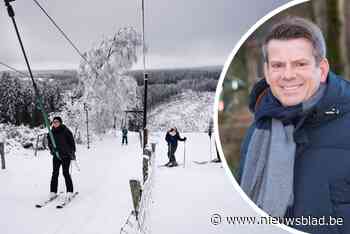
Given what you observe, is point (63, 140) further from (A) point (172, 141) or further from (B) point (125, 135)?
(A) point (172, 141)

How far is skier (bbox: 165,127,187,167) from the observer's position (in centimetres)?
199

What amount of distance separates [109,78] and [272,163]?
1.47 meters

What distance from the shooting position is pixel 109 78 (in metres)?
2.40

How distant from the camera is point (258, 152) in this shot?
3.74 ft

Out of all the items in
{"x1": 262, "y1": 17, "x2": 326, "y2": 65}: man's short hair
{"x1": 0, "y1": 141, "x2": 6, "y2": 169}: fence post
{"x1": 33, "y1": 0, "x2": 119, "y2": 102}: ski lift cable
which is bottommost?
{"x1": 0, "y1": 141, "x2": 6, "y2": 169}: fence post

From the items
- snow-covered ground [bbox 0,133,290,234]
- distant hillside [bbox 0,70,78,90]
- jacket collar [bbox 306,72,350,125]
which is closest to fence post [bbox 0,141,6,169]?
snow-covered ground [bbox 0,133,290,234]

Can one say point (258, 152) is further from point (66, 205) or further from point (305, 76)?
point (66, 205)

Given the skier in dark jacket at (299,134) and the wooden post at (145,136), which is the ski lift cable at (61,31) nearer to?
the wooden post at (145,136)

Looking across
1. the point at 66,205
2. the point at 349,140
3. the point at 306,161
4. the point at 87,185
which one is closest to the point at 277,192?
the point at 306,161

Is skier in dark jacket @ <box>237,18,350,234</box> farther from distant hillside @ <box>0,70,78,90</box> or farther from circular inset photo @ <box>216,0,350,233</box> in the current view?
distant hillside @ <box>0,70,78,90</box>

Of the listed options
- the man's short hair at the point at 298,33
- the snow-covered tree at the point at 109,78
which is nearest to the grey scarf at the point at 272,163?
the man's short hair at the point at 298,33

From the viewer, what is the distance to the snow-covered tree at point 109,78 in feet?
7.07

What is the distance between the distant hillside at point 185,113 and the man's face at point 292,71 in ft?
2.05

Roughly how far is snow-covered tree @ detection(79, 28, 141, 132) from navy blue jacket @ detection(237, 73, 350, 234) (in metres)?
1.17
